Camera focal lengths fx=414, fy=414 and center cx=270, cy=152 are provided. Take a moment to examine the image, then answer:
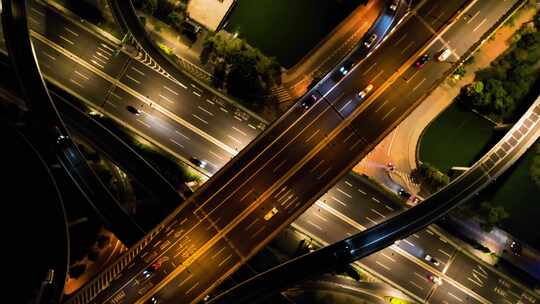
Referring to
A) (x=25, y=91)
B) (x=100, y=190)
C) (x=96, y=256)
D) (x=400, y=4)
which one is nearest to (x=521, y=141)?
(x=400, y=4)

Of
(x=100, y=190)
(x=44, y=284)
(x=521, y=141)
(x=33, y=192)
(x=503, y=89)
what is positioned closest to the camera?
(x=44, y=284)

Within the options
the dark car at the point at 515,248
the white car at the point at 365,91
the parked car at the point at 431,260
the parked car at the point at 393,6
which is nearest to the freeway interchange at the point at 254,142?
the white car at the point at 365,91

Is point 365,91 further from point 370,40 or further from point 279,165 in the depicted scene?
point 279,165

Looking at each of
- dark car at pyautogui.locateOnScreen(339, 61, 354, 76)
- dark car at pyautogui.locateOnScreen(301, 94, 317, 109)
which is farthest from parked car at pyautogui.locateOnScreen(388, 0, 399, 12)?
dark car at pyautogui.locateOnScreen(301, 94, 317, 109)

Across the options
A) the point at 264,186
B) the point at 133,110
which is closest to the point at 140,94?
the point at 133,110

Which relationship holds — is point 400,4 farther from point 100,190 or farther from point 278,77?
point 100,190

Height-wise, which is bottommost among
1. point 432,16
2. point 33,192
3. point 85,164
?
point 432,16

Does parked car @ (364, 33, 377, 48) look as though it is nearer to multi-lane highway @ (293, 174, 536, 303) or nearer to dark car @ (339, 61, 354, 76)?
dark car @ (339, 61, 354, 76)
